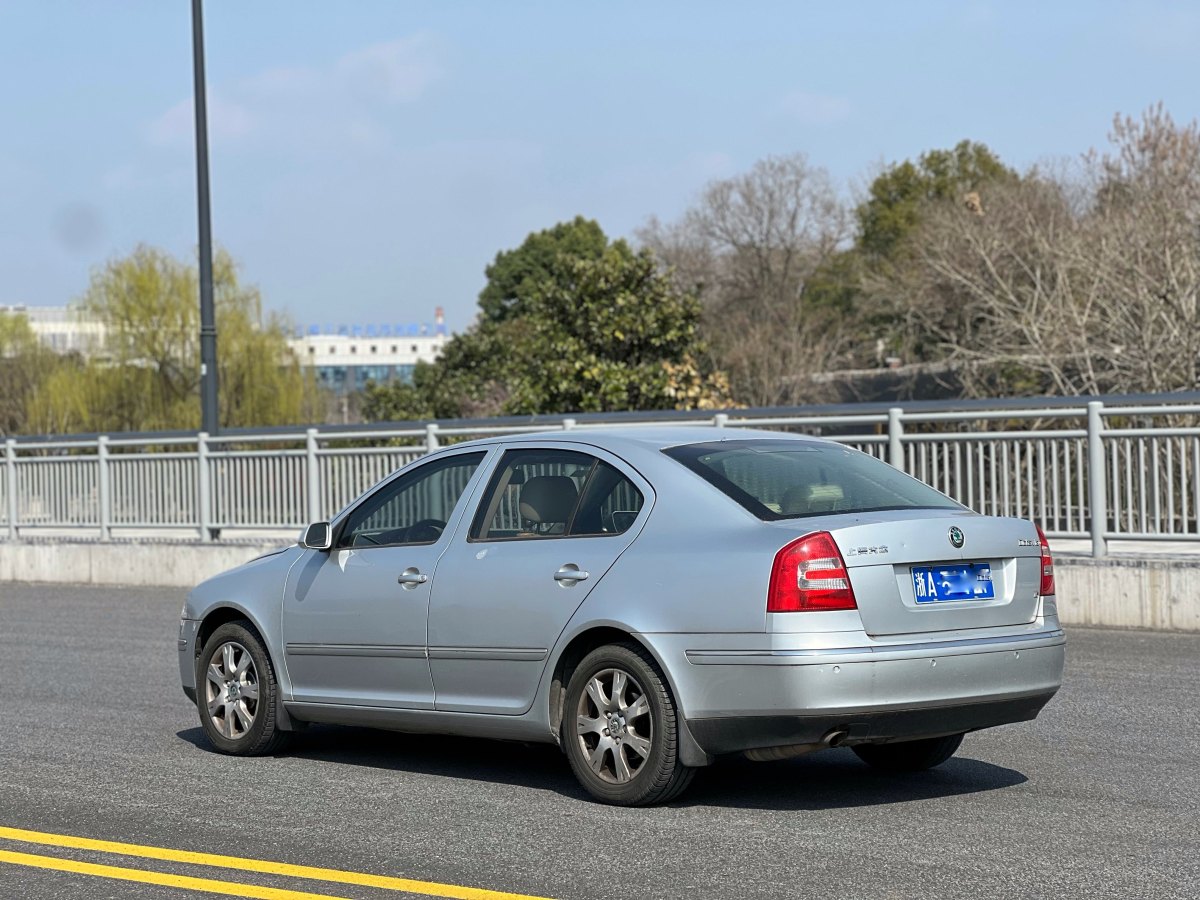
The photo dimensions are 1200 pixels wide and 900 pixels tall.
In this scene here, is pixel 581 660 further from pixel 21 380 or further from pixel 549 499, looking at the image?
pixel 21 380

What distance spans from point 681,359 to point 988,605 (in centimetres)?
2634

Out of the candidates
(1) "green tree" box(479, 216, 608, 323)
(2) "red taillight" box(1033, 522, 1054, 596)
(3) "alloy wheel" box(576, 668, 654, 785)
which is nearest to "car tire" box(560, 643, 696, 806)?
(3) "alloy wheel" box(576, 668, 654, 785)

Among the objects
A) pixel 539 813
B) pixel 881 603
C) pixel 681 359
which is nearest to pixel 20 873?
pixel 539 813

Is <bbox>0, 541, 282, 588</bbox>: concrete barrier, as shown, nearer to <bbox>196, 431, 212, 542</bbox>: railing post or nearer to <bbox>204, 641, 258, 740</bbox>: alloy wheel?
<bbox>196, 431, 212, 542</bbox>: railing post

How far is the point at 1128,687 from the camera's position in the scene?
9.76 metres

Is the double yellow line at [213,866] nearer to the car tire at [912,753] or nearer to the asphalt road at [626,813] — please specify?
the asphalt road at [626,813]

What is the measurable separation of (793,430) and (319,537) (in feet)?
32.8

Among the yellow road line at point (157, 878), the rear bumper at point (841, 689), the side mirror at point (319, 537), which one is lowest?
the yellow road line at point (157, 878)

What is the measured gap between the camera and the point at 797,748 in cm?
632

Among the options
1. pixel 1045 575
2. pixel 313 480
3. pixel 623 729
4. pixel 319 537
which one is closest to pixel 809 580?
pixel 623 729

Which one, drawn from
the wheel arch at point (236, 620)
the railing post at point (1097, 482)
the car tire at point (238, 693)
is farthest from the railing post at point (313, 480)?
the car tire at point (238, 693)

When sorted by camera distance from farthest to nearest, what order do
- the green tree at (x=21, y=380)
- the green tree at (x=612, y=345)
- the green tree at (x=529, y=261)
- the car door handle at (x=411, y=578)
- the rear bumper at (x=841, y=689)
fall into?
the green tree at (x=529, y=261)
the green tree at (x=21, y=380)
the green tree at (x=612, y=345)
the car door handle at (x=411, y=578)
the rear bumper at (x=841, y=689)

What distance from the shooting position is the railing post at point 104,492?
20.0 m

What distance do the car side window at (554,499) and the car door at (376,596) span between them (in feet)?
0.62
